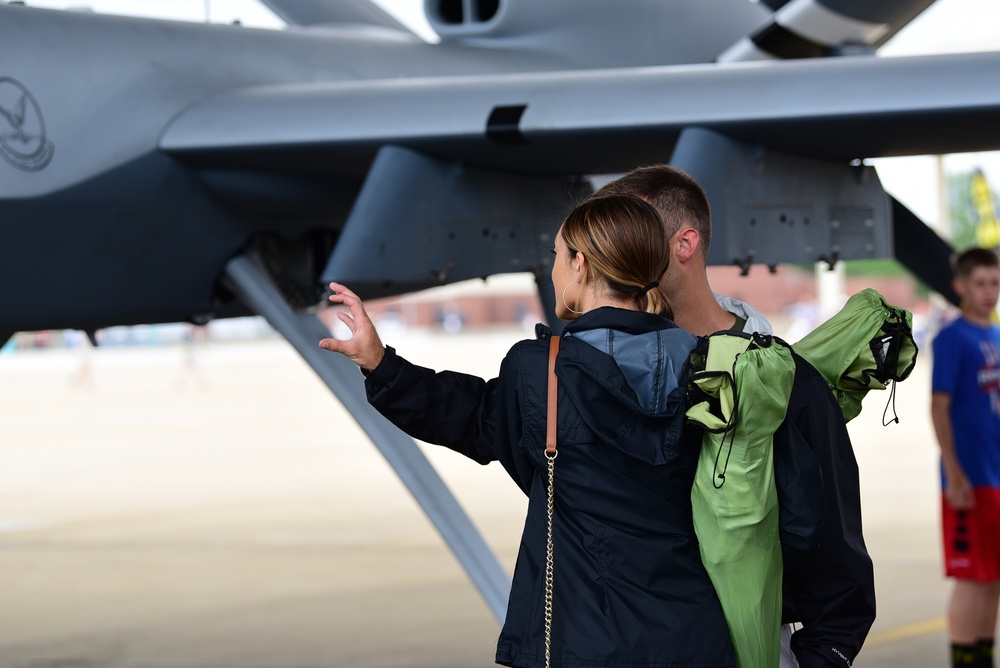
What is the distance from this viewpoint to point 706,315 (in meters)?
2.54

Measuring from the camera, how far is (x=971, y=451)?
548 centimetres

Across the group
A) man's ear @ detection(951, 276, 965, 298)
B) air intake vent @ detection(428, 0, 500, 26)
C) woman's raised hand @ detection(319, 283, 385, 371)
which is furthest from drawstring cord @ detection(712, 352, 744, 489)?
air intake vent @ detection(428, 0, 500, 26)

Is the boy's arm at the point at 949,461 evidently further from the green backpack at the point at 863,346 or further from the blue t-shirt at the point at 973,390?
the green backpack at the point at 863,346

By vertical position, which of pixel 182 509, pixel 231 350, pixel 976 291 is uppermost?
pixel 976 291

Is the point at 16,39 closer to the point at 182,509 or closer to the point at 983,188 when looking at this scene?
the point at 182,509

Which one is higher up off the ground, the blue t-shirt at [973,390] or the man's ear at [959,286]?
the man's ear at [959,286]

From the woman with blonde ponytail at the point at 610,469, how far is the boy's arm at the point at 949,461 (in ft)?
11.6

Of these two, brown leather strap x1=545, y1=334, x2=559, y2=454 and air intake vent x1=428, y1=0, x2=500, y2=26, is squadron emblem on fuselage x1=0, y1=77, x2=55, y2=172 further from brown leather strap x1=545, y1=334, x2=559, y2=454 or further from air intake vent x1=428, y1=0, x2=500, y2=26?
brown leather strap x1=545, y1=334, x2=559, y2=454

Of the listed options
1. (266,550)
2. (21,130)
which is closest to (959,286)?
(21,130)

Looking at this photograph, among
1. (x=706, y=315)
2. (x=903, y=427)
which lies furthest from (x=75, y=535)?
(x=903, y=427)

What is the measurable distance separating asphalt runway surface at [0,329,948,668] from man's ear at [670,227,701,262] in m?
3.95

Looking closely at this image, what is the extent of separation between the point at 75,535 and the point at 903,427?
11.5 meters

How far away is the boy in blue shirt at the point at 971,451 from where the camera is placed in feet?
17.7

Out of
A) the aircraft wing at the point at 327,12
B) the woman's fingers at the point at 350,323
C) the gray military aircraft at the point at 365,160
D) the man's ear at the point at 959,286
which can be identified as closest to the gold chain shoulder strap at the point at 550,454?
the woman's fingers at the point at 350,323
